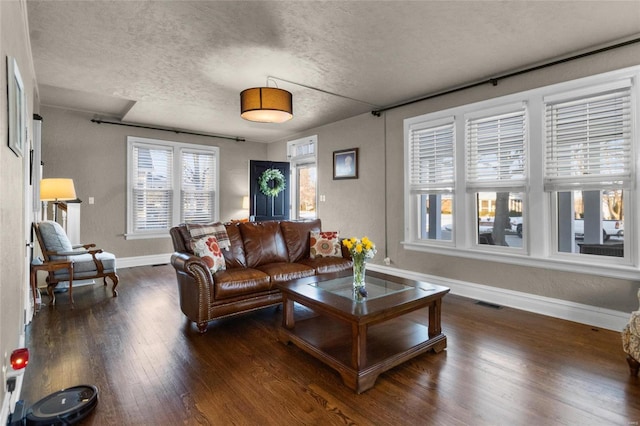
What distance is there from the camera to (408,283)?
9.60 feet

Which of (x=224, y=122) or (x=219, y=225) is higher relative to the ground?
(x=224, y=122)

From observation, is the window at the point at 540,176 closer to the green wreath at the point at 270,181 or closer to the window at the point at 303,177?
the window at the point at 303,177

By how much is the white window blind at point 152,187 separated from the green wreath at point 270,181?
1.81 m

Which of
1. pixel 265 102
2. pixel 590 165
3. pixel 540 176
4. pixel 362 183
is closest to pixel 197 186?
pixel 362 183

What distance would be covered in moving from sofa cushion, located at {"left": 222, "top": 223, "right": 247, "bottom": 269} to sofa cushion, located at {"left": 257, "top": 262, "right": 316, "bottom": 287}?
9.6 inches

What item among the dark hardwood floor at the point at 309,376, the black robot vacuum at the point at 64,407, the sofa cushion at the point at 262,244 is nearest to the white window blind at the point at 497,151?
the dark hardwood floor at the point at 309,376

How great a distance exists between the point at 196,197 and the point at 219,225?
3.57m

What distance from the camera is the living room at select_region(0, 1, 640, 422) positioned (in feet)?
8.34

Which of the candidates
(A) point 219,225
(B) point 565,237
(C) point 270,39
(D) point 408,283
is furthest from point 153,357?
(B) point 565,237

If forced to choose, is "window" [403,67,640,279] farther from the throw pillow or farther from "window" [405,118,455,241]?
the throw pillow

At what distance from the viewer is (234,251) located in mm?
3748

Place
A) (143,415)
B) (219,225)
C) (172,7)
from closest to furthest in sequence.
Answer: (143,415) < (172,7) < (219,225)

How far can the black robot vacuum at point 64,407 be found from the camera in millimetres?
1741

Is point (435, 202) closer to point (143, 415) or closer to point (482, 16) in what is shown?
point (482, 16)
